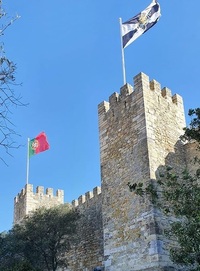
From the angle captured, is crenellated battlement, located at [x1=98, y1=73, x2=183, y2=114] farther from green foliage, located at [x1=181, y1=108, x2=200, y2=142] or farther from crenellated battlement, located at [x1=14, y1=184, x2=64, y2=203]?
crenellated battlement, located at [x1=14, y1=184, x2=64, y2=203]

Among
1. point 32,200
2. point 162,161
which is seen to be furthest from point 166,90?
point 32,200

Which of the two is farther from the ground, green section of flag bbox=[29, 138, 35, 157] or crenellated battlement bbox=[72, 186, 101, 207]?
green section of flag bbox=[29, 138, 35, 157]

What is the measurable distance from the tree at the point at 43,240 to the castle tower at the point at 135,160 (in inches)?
271

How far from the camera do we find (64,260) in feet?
68.9

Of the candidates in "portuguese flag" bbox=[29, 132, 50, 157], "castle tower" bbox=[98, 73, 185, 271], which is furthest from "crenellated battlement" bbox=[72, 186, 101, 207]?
"castle tower" bbox=[98, 73, 185, 271]

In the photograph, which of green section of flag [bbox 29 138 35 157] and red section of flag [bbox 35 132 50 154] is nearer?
red section of flag [bbox 35 132 50 154]

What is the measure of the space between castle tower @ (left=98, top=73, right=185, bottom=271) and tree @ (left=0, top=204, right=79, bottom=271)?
6876 mm

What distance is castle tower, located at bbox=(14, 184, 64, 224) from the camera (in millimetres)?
25672

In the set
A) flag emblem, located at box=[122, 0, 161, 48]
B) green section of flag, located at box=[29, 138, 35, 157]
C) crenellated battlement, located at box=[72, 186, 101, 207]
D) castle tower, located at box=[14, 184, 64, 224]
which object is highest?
flag emblem, located at box=[122, 0, 161, 48]

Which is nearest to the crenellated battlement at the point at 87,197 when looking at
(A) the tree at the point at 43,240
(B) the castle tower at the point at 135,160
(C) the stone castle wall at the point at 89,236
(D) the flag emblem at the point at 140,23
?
(C) the stone castle wall at the point at 89,236

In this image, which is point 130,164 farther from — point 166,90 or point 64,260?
point 64,260

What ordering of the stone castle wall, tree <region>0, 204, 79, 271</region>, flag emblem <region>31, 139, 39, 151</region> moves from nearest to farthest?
1. tree <region>0, 204, 79, 271</region>
2. the stone castle wall
3. flag emblem <region>31, 139, 39, 151</region>

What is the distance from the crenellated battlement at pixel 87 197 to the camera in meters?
22.5

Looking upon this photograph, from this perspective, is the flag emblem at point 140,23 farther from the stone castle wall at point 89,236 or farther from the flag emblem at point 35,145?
the flag emblem at point 35,145
